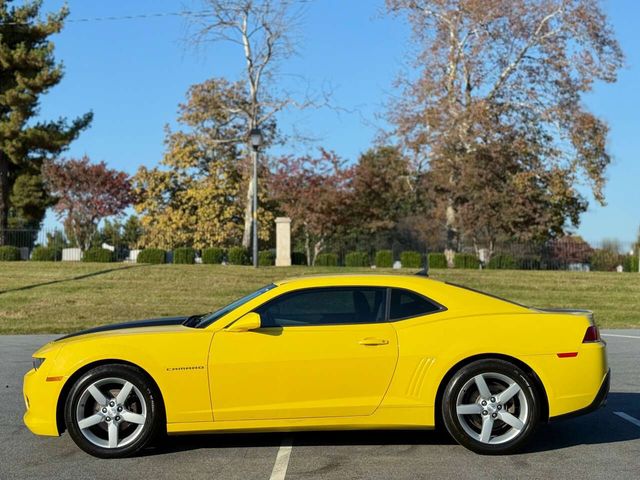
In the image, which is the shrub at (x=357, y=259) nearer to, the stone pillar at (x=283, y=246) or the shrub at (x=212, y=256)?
the stone pillar at (x=283, y=246)

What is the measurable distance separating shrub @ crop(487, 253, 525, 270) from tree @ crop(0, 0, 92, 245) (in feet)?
67.5

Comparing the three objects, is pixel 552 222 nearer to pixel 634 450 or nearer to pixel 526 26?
pixel 526 26

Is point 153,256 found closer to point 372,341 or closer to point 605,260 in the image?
point 605,260

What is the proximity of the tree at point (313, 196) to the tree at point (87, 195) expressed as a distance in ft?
32.3

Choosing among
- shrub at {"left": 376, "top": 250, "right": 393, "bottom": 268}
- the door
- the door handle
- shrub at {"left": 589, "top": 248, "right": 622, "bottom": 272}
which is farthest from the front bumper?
shrub at {"left": 589, "top": 248, "right": 622, "bottom": 272}

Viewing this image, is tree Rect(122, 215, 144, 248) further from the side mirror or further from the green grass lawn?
the side mirror

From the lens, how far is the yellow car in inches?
231

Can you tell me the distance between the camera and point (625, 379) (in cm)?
963

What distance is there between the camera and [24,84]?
111ft

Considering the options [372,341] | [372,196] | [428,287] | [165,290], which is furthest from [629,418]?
[372,196]

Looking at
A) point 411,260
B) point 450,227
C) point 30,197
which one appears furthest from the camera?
point 30,197

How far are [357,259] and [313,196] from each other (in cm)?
872

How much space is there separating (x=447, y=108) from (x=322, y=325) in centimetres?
3189

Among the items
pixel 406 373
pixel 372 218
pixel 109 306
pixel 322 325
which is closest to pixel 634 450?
pixel 406 373
